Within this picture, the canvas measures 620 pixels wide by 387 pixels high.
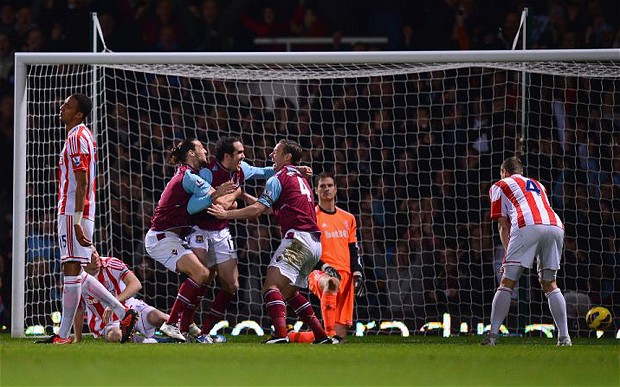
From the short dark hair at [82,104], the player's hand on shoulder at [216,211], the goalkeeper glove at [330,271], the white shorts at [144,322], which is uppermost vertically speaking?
the short dark hair at [82,104]

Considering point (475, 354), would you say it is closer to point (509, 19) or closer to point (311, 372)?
point (311, 372)

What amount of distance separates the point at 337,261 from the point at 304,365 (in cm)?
409

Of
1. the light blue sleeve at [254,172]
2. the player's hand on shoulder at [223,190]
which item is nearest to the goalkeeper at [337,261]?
the light blue sleeve at [254,172]

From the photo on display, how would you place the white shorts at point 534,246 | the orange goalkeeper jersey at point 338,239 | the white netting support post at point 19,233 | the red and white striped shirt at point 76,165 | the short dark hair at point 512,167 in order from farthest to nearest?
1. the orange goalkeeper jersey at point 338,239
2. the white netting support post at point 19,233
3. the short dark hair at point 512,167
4. the white shorts at point 534,246
5. the red and white striped shirt at point 76,165

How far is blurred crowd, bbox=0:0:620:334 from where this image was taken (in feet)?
43.9

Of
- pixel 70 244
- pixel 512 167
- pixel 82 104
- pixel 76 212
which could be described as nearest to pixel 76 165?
pixel 76 212

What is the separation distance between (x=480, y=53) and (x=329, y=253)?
2.37 m

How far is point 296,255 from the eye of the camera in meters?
10.4

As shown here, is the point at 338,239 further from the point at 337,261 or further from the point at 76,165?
the point at 76,165

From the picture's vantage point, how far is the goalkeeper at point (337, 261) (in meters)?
11.6

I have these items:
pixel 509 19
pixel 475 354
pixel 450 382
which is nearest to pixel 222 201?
pixel 475 354

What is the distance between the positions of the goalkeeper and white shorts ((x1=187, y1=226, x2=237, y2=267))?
1.08 meters

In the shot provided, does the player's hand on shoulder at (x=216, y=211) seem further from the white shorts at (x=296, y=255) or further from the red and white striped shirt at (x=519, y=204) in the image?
the red and white striped shirt at (x=519, y=204)

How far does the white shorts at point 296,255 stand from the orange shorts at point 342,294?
1.05 meters
